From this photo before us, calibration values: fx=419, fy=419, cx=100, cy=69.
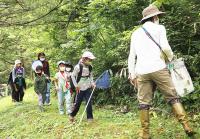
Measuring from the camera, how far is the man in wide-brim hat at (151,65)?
7.50m

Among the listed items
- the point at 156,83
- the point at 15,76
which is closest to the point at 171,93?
the point at 156,83

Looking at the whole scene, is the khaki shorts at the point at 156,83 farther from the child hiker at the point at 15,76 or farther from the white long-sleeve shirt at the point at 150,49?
the child hiker at the point at 15,76

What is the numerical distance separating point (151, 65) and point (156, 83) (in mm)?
406

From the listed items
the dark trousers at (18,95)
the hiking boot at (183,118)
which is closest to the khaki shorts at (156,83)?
the hiking boot at (183,118)

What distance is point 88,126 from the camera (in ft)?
34.0

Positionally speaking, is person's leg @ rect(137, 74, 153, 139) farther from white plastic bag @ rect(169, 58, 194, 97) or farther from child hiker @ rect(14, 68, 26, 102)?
child hiker @ rect(14, 68, 26, 102)

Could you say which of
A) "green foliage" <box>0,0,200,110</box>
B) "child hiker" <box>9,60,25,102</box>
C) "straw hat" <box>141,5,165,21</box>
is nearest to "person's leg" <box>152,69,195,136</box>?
"straw hat" <box>141,5,165,21</box>

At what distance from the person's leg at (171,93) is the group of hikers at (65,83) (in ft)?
9.95

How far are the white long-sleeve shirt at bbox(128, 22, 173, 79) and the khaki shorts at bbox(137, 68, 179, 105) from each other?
10cm

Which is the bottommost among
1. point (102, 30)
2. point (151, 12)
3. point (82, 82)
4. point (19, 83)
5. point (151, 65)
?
point (82, 82)

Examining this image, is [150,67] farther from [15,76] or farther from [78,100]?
[15,76]

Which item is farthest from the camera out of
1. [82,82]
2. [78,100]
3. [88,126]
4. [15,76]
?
[15,76]

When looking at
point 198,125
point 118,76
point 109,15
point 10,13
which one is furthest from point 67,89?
point 198,125

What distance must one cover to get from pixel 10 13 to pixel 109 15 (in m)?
3.59
